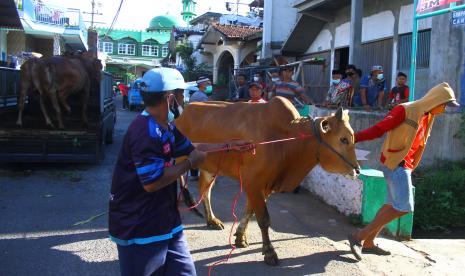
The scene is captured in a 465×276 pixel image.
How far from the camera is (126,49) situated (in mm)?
64438

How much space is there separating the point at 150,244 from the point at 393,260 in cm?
306

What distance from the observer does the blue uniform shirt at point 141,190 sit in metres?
2.53

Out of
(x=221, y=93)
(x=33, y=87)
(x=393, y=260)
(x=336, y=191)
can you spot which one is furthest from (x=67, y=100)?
(x=221, y=93)

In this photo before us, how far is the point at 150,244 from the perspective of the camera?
2.66 m

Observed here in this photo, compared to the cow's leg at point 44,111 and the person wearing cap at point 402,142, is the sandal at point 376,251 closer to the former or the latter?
Answer: the person wearing cap at point 402,142

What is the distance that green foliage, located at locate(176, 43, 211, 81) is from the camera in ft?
94.3

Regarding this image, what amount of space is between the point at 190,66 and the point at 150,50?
120 feet

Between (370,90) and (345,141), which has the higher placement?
(370,90)

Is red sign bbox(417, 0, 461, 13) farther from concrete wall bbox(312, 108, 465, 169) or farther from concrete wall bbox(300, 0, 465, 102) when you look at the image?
concrete wall bbox(312, 108, 465, 169)

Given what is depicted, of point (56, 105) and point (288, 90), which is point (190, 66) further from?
point (288, 90)

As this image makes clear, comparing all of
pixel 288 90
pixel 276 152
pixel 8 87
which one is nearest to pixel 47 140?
pixel 8 87

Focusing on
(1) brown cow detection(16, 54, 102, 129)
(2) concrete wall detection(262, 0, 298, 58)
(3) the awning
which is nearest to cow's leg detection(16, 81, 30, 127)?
(1) brown cow detection(16, 54, 102, 129)

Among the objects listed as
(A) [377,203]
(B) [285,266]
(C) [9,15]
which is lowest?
(B) [285,266]

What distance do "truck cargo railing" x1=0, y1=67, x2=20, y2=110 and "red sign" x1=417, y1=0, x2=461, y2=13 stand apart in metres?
8.14
